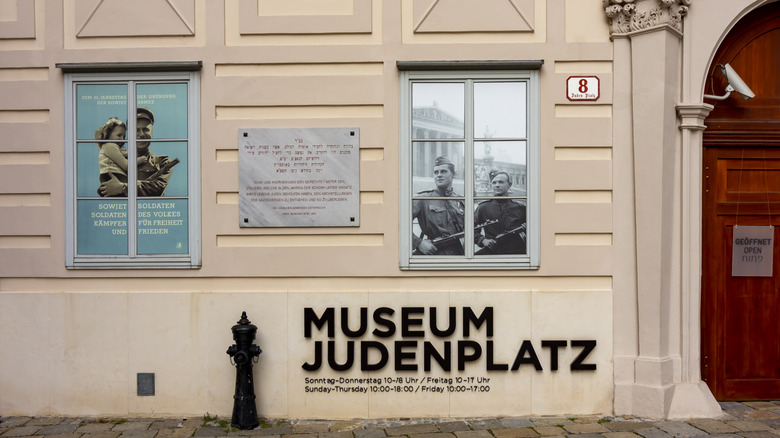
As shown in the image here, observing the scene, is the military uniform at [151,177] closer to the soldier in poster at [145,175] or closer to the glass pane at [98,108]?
the soldier in poster at [145,175]

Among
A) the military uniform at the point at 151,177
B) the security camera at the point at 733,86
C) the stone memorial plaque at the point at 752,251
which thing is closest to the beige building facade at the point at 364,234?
the military uniform at the point at 151,177

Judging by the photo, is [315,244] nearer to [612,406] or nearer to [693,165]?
[612,406]

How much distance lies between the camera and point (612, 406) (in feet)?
19.8

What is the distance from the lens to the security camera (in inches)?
242

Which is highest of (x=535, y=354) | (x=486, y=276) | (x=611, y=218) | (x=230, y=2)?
(x=230, y=2)

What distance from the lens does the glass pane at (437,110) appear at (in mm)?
6086

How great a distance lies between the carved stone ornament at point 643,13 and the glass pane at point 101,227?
5.11 metres

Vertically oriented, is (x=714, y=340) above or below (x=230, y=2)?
below

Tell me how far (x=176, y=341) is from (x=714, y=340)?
545 cm

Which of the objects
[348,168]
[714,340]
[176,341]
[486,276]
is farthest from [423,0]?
[714,340]

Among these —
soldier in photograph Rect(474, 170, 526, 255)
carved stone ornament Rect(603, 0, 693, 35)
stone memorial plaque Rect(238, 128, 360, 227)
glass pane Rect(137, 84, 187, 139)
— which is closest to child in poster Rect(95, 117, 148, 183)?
glass pane Rect(137, 84, 187, 139)

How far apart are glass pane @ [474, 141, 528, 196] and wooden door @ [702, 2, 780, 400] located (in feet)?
6.42

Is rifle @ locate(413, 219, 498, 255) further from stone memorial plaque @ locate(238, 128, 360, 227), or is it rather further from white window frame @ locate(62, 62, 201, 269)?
white window frame @ locate(62, 62, 201, 269)

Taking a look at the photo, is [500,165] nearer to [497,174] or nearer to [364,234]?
[497,174]
